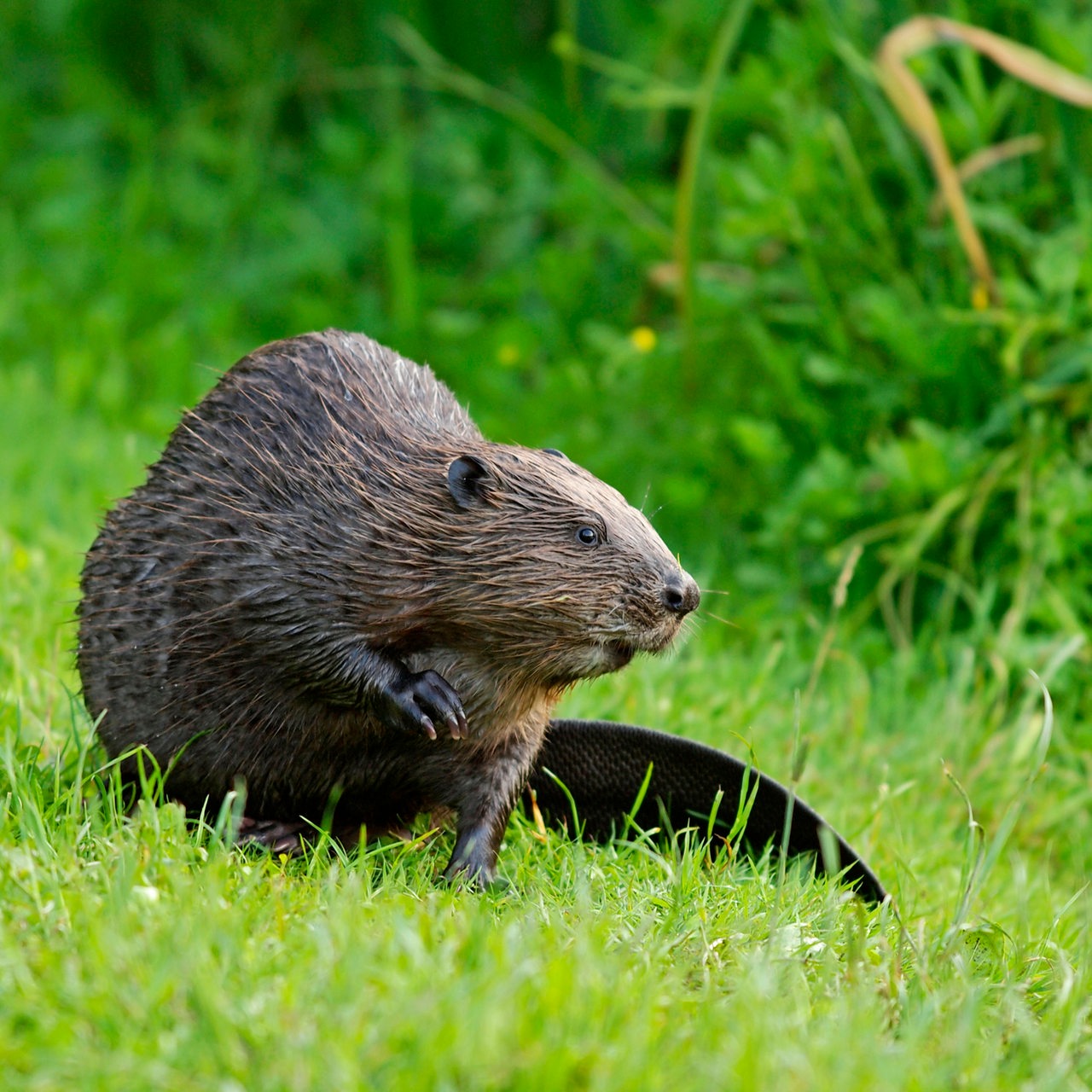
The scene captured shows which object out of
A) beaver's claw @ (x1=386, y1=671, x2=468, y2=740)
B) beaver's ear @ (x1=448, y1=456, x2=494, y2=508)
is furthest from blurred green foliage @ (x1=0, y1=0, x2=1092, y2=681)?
beaver's claw @ (x1=386, y1=671, x2=468, y2=740)

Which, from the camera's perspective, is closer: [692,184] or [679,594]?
[679,594]

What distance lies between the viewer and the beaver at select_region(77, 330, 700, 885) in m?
2.87

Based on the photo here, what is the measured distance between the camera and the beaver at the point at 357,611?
2.87 m

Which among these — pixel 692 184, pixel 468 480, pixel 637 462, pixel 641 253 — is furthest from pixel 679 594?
pixel 641 253

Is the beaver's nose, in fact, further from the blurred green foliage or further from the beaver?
the blurred green foliage

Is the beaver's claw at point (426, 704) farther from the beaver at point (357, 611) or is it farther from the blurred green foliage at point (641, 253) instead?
the blurred green foliage at point (641, 253)

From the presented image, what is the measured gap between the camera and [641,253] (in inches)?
239

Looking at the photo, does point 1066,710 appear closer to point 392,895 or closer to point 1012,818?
point 1012,818

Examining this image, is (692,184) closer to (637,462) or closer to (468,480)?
(637,462)

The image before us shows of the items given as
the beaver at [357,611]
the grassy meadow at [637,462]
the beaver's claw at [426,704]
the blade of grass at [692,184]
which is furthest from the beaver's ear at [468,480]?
the blade of grass at [692,184]

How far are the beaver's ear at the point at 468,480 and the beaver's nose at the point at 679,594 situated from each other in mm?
392

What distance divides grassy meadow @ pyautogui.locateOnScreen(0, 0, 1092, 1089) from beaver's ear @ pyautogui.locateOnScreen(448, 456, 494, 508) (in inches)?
20.4

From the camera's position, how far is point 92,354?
22.6 feet

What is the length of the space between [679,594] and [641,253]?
3449 mm
